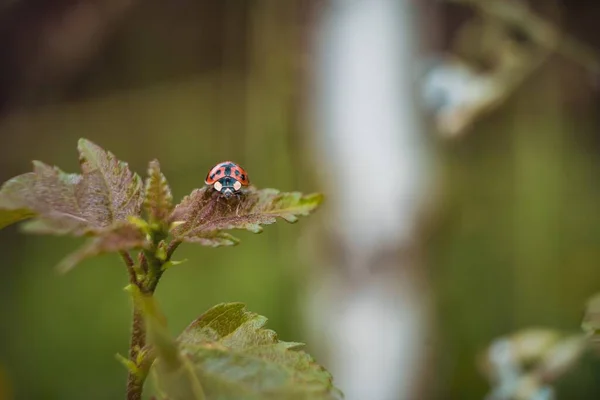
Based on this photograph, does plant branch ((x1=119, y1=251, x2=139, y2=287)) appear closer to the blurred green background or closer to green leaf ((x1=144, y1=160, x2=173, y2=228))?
green leaf ((x1=144, y1=160, x2=173, y2=228))

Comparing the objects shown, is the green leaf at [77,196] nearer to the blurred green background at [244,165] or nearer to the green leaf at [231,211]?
the green leaf at [231,211]

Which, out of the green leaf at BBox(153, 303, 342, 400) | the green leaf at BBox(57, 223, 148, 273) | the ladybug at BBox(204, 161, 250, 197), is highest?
the ladybug at BBox(204, 161, 250, 197)

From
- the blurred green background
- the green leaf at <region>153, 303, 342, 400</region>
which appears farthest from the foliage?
the blurred green background

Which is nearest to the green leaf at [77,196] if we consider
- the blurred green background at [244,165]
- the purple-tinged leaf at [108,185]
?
the purple-tinged leaf at [108,185]

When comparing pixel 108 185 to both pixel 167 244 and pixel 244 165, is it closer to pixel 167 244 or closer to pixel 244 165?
pixel 167 244

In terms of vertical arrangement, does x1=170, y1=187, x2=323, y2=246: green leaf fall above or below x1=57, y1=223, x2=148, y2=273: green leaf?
above

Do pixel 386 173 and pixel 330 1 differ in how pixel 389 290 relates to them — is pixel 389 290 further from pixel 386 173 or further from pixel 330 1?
pixel 330 1

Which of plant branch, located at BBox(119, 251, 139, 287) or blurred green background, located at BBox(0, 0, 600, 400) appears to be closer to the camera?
plant branch, located at BBox(119, 251, 139, 287)
